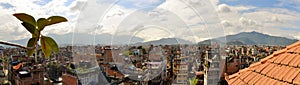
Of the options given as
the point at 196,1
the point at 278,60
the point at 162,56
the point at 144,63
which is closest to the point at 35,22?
the point at 278,60

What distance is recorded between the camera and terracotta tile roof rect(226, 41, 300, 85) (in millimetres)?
801

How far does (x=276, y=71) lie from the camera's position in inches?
34.8

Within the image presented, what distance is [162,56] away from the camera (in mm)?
4727

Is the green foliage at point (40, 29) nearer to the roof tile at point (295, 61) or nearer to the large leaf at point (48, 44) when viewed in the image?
the large leaf at point (48, 44)

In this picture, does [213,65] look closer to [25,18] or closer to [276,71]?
[276,71]

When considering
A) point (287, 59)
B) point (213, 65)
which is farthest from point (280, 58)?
point (213, 65)

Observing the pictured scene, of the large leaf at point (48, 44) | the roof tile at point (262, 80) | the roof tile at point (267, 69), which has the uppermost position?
the large leaf at point (48, 44)

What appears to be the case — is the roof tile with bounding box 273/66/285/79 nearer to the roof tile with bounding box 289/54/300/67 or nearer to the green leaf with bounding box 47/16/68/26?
the roof tile with bounding box 289/54/300/67

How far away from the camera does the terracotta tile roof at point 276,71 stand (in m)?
0.80

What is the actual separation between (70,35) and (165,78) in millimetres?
3720

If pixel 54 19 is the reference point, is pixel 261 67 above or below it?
below

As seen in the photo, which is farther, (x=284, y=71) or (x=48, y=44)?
(x=284, y=71)

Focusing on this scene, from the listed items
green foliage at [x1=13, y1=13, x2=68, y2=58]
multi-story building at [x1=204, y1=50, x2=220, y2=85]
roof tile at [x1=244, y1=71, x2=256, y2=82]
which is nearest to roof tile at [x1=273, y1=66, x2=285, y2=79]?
roof tile at [x1=244, y1=71, x2=256, y2=82]

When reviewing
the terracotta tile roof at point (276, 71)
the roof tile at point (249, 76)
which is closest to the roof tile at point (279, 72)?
the terracotta tile roof at point (276, 71)
